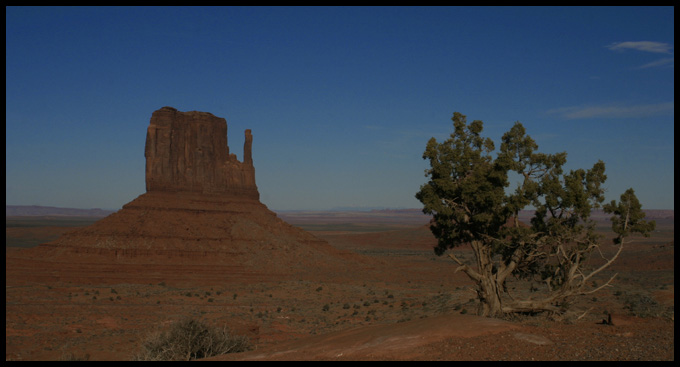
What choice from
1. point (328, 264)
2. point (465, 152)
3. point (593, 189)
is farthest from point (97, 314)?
point (328, 264)

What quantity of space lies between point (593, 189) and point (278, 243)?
47398mm

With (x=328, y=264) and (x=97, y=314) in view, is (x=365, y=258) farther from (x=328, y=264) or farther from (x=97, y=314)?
(x=97, y=314)

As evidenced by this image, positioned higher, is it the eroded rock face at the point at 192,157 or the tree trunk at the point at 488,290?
the eroded rock face at the point at 192,157

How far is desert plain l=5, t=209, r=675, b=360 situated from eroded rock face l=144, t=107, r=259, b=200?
1317 cm

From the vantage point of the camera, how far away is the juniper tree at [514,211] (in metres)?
19.4

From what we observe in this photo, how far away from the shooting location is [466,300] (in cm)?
3050

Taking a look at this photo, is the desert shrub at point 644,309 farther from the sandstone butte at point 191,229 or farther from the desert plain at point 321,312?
the sandstone butte at point 191,229

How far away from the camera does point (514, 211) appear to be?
19.5m

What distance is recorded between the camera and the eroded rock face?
223 ft

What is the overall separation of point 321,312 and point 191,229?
1278 inches

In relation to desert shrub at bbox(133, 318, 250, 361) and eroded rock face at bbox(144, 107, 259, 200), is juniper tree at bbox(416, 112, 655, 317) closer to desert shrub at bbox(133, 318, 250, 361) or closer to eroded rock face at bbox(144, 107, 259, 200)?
desert shrub at bbox(133, 318, 250, 361)

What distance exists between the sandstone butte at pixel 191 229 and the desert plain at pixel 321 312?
0.51 meters

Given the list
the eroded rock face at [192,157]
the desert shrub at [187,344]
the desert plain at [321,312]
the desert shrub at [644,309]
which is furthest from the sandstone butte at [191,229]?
the desert shrub at [644,309]

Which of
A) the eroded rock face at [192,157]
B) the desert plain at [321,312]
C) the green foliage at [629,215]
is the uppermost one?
the eroded rock face at [192,157]
